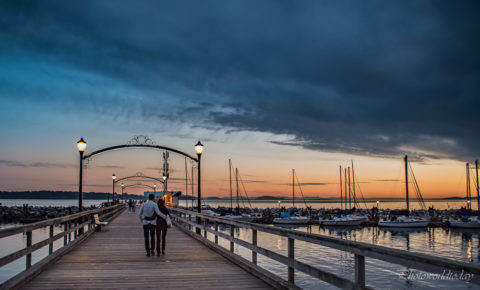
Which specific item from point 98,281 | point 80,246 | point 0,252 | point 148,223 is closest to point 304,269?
point 98,281

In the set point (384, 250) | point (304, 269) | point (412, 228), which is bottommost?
point (412, 228)

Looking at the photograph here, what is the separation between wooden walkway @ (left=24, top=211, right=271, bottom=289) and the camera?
7566mm

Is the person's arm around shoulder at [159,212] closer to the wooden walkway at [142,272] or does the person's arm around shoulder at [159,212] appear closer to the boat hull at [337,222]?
the wooden walkway at [142,272]

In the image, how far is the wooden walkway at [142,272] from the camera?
757cm

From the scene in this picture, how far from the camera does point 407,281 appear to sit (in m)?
19.7

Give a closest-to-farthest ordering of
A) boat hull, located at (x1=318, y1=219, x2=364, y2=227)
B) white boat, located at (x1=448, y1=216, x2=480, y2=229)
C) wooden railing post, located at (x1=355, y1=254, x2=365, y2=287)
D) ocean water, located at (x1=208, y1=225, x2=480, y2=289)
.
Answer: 1. wooden railing post, located at (x1=355, y1=254, x2=365, y2=287)
2. ocean water, located at (x1=208, y1=225, x2=480, y2=289)
3. white boat, located at (x1=448, y1=216, x2=480, y2=229)
4. boat hull, located at (x1=318, y1=219, x2=364, y2=227)

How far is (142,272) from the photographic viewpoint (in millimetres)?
8883

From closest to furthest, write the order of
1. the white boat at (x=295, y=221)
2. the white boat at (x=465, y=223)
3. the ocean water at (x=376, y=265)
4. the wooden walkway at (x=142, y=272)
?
the wooden walkway at (x=142, y=272), the ocean water at (x=376, y=265), the white boat at (x=465, y=223), the white boat at (x=295, y=221)

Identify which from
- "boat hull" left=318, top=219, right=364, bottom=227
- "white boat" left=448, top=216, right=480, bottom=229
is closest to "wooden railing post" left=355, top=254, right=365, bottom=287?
"boat hull" left=318, top=219, right=364, bottom=227

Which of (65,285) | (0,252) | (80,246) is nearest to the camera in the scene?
(65,285)

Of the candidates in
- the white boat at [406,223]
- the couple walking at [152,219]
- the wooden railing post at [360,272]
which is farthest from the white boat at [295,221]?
the wooden railing post at [360,272]

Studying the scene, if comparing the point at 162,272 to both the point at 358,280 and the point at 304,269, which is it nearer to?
the point at 304,269

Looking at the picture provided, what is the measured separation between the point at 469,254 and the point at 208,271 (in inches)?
1172

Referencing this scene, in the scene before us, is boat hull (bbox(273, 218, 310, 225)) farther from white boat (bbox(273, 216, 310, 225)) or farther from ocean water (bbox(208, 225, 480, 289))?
ocean water (bbox(208, 225, 480, 289))
